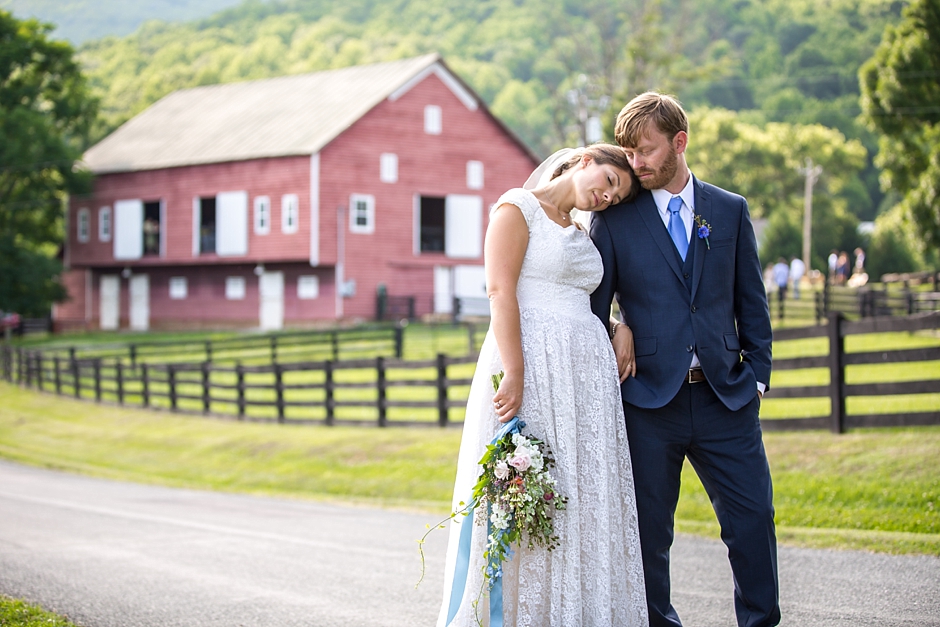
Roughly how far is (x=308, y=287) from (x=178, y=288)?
7.56 m

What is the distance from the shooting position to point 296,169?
129 ft

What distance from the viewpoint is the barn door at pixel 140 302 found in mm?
46312

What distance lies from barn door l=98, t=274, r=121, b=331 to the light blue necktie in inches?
1793

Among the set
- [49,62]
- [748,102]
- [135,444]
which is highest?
[748,102]

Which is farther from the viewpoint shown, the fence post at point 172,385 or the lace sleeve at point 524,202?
the fence post at point 172,385

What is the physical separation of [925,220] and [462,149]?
62.8 feet

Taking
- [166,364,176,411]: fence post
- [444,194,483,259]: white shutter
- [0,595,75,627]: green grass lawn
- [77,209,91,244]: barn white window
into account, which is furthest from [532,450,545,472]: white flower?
[77,209,91,244]: barn white window

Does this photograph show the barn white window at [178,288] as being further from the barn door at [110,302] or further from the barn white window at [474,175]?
the barn white window at [474,175]

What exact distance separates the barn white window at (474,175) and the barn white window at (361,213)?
4.26 metres

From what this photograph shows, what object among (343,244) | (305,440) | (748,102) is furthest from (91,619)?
(748,102)

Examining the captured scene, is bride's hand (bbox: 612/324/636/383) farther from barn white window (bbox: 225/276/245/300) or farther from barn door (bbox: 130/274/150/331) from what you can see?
barn door (bbox: 130/274/150/331)

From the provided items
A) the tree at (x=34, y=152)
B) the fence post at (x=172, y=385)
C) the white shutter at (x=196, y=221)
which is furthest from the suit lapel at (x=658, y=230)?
the tree at (x=34, y=152)

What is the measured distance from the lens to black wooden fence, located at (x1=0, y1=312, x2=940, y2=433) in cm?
1044

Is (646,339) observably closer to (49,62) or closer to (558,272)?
(558,272)
